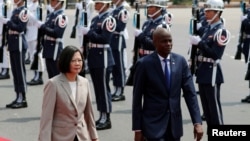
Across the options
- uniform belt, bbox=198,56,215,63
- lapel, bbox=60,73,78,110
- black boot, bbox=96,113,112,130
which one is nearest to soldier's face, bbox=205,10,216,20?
uniform belt, bbox=198,56,215,63

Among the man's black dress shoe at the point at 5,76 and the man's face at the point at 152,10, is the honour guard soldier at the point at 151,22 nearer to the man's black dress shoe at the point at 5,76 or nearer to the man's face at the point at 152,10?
the man's face at the point at 152,10

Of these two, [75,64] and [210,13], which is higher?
[210,13]

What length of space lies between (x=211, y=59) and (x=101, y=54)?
5.41 feet

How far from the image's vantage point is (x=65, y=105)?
19.6ft

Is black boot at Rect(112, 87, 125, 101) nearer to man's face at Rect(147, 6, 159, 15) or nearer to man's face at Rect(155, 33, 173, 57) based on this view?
man's face at Rect(147, 6, 159, 15)

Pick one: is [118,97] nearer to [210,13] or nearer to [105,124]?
[105,124]

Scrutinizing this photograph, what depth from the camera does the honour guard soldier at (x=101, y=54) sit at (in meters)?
9.84

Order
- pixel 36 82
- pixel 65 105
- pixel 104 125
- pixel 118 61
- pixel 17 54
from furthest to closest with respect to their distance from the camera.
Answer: pixel 36 82 < pixel 118 61 < pixel 17 54 < pixel 104 125 < pixel 65 105

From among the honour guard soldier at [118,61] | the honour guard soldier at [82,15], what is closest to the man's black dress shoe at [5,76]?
the honour guard soldier at [82,15]

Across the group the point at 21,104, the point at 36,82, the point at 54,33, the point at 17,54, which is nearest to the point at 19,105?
the point at 21,104

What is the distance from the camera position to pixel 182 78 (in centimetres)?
644

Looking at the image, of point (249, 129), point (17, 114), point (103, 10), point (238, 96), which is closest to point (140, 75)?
point (249, 129)

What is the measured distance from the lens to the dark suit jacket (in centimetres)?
632

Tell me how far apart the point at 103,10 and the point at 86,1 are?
2.93 meters
